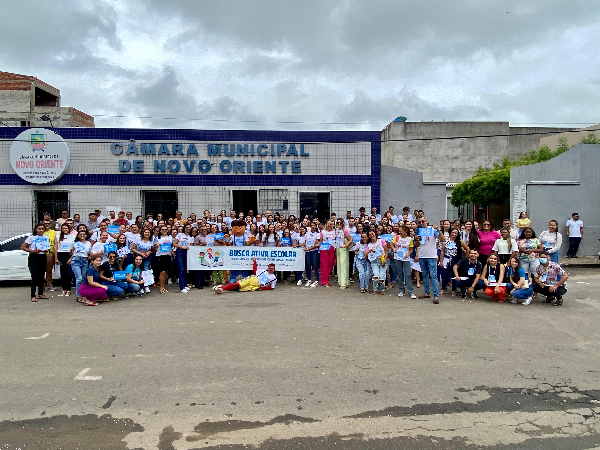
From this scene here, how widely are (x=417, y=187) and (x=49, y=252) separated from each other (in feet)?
43.6

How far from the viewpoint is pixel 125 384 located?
5.13m

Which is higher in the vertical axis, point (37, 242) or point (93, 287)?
point (37, 242)

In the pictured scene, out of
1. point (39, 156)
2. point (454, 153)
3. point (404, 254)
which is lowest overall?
point (404, 254)

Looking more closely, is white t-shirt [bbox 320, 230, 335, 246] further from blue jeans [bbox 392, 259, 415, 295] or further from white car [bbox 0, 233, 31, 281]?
white car [bbox 0, 233, 31, 281]

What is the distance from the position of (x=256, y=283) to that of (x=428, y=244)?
400 centimetres

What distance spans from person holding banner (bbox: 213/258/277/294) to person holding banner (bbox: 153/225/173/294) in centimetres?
126

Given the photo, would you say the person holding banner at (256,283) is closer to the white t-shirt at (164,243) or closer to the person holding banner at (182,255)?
the person holding banner at (182,255)

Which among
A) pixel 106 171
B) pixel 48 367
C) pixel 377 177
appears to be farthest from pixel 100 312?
pixel 377 177

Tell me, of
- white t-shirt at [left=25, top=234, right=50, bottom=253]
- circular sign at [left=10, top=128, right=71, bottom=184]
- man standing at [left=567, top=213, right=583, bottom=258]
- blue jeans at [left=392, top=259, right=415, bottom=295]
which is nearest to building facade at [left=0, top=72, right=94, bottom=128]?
circular sign at [left=10, top=128, right=71, bottom=184]

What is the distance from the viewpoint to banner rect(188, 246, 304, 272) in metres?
11.6

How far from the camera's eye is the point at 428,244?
9641 millimetres

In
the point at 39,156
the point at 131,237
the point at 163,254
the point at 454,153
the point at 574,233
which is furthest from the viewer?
the point at 454,153

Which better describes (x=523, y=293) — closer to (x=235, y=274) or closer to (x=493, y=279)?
(x=493, y=279)

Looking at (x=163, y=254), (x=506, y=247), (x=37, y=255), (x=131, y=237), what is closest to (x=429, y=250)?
(x=506, y=247)
